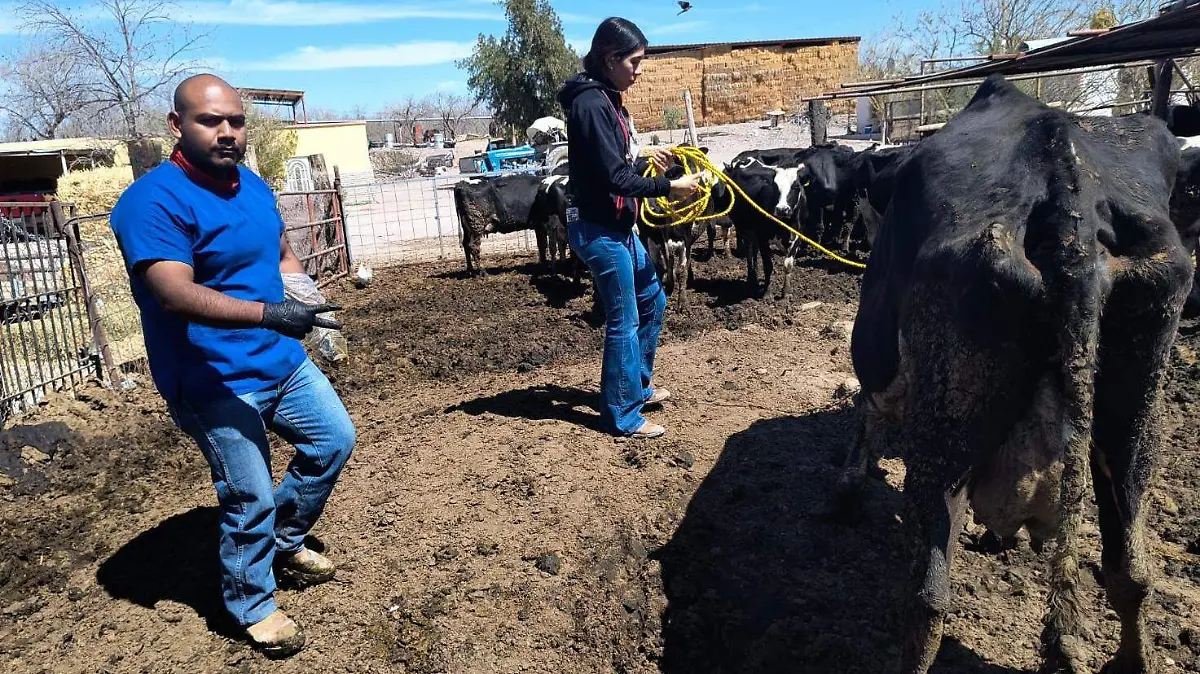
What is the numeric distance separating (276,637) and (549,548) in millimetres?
1233

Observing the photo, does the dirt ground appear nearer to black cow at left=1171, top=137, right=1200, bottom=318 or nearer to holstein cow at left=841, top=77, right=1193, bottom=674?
holstein cow at left=841, top=77, right=1193, bottom=674

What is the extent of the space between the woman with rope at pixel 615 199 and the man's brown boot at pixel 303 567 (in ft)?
6.52

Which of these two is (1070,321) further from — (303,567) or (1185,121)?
(1185,121)

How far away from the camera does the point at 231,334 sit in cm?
282

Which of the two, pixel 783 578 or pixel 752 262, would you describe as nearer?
pixel 783 578

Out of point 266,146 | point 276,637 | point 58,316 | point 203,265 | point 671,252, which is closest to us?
point 203,265

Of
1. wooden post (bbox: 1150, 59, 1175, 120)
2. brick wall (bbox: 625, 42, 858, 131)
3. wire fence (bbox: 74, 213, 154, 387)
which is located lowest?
wire fence (bbox: 74, 213, 154, 387)

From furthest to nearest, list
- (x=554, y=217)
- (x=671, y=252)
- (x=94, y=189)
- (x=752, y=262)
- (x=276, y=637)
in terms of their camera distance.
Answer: (x=94, y=189) → (x=554, y=217) → (x=752, y=262) → (x=671, y=252) → (x=276, y=637)

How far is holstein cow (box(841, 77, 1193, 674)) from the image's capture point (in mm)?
1936

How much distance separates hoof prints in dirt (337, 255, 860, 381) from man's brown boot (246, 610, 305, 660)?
3.90 meters

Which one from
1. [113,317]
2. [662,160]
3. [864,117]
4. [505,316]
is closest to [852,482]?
[662,160]

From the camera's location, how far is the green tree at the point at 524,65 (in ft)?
109

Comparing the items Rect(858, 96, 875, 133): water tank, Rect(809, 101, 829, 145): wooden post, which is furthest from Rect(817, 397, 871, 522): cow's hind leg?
Rect(858, 96, 875, 133): water tank

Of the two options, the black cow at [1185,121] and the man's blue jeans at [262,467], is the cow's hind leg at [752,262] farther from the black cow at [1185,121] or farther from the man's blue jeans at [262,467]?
the man's blue jeans at [262,467]
